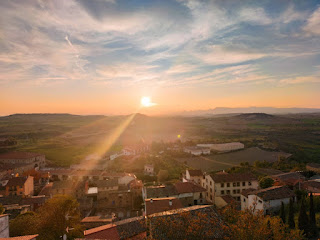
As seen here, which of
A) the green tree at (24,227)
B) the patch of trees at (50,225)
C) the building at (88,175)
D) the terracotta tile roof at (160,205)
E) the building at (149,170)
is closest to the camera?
the green tree at (24,227)

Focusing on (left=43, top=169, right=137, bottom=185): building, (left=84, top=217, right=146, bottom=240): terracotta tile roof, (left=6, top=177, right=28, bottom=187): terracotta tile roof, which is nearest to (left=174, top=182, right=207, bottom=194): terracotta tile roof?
(left=43, top=169, right=137, bottom=185): building

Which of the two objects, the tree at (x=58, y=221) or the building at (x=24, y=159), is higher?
the tree at (x=58, y=221)

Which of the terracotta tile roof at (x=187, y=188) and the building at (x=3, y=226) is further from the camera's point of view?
the terracotta tile roof at (x=187, y=188)

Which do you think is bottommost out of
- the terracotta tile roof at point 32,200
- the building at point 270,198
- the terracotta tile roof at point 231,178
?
the terracotta tile roof at point 32,200

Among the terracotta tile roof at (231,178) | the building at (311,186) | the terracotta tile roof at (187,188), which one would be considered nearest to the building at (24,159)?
the terracotta tile roof at (187,188)

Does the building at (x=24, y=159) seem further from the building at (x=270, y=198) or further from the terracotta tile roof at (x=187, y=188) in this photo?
the building at (x=270, y=198)

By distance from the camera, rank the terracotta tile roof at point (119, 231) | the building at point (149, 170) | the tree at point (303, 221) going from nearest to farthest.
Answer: the tree at point (303, 221), the terracotta tile roof at point (119, 231), the building at point (149, 170)
